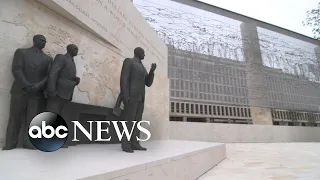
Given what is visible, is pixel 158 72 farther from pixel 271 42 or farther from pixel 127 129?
pixel 271 42

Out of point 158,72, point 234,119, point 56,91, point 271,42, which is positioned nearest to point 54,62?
point 56,91

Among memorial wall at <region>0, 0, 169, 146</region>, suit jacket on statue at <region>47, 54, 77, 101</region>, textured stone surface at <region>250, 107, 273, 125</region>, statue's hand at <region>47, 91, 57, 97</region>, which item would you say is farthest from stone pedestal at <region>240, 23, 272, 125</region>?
statue's hand at <region>47, 91, 57, 97</region>

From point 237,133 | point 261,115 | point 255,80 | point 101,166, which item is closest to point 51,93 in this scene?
point 101,166

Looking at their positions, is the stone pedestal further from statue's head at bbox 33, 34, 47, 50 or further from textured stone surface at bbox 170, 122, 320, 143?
statue's head at bbox 33, 34, 47, 50

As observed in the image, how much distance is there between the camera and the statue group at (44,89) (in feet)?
9.45

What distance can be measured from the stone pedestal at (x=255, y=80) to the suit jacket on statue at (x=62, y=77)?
21054mm

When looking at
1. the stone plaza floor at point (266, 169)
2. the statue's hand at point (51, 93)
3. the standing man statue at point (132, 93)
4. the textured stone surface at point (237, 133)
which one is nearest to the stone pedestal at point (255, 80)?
the textured stone surface at point (237, 133)

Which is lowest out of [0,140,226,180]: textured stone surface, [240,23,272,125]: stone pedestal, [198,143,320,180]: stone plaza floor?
[198,143,320,180]: stone plaza floor

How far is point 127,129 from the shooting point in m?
3.02

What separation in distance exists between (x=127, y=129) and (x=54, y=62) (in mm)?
1490

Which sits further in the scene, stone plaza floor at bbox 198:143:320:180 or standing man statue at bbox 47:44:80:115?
stone plaza floor at bbox 198:143:320:180

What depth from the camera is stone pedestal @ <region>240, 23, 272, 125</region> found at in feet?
70.2

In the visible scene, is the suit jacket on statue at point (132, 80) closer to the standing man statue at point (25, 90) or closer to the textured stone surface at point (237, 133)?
the standing man statue at point (25, 90)

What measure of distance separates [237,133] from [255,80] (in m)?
9.91
